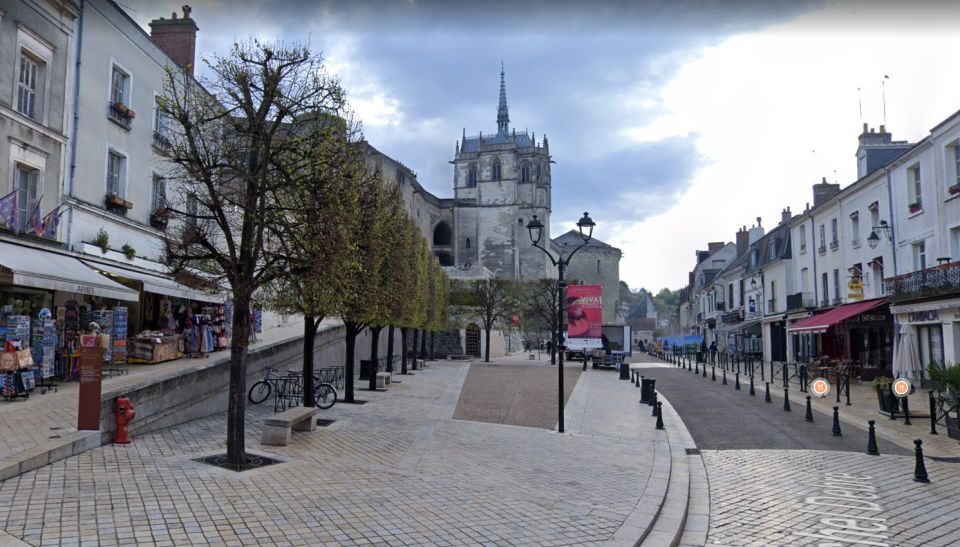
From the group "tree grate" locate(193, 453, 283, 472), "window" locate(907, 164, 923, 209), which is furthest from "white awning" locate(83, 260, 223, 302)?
"window" locate(907, 164, 923, 209)

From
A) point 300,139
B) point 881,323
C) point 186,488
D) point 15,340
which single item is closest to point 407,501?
point 186,488

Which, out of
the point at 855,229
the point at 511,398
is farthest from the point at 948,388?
the point at 855,229

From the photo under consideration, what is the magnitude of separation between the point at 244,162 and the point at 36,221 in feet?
27.0

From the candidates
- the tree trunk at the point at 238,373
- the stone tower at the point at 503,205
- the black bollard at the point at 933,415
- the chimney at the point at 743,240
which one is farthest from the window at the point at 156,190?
the stone tower at the point at 503,205

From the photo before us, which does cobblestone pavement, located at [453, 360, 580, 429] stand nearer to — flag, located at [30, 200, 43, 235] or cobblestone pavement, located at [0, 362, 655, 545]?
cobblestone pavement, located at [0, 362, 655, 545]

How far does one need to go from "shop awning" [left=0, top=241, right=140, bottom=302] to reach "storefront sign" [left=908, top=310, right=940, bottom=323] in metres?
23.5

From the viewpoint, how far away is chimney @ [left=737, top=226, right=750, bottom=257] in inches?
2130

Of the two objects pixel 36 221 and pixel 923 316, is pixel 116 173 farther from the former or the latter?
pixel 923 316

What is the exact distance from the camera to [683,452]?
11.0 metres

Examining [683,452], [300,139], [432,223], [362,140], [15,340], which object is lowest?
[683,452]

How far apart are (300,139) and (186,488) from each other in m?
4.81

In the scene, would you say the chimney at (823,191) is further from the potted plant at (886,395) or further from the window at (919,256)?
the potted plant at (886,395)

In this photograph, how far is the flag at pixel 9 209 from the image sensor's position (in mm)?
13269

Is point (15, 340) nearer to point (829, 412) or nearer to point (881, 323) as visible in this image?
point (829, 412)
